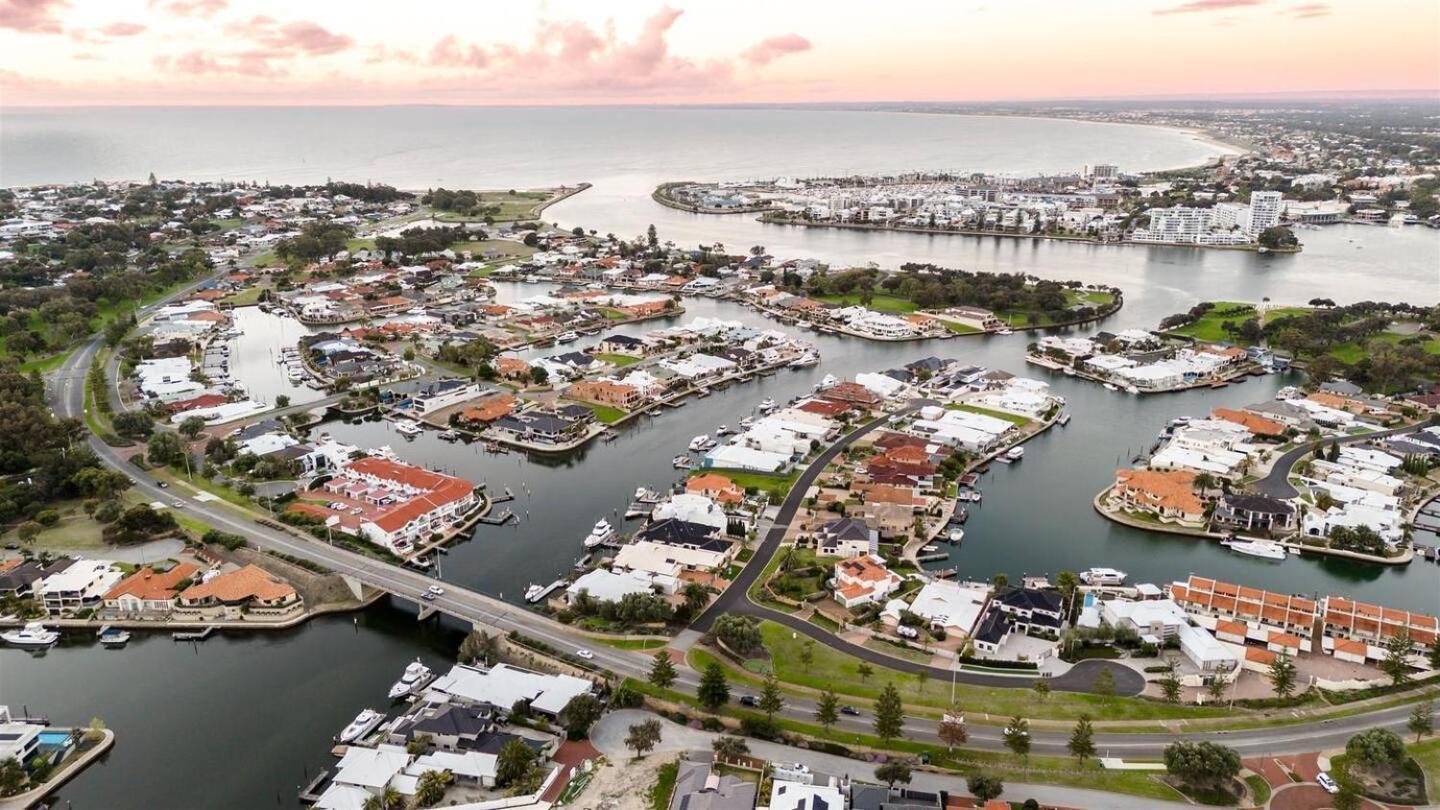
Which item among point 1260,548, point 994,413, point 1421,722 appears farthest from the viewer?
point 994,413

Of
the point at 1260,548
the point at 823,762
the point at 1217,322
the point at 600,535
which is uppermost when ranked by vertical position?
the point at 1217,322

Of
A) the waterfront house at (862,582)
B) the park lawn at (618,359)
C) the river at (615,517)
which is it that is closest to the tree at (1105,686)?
the waterfront house at (862,582)

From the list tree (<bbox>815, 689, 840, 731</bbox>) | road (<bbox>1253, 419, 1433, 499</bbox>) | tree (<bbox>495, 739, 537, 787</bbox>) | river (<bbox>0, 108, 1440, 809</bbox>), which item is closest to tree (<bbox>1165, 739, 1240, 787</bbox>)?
tree (<bbox>815, 689, 840, 731</bbox>)

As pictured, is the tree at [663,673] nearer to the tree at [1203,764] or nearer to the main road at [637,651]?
the main road at [637,651]

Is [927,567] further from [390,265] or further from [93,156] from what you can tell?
[93,156]

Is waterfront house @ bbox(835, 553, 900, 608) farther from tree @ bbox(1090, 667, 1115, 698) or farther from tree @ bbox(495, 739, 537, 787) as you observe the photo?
tree @ bbox(495, 739, 537, 787)

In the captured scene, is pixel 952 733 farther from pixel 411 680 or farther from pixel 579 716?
pixel 411 680

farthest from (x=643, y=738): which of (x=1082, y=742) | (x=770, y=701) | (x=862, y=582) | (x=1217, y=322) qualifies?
(x=1217, y=322)
